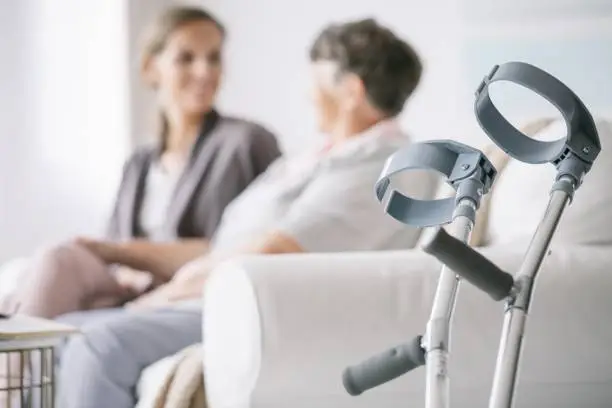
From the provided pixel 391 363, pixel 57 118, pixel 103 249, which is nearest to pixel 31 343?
pixel 391 363

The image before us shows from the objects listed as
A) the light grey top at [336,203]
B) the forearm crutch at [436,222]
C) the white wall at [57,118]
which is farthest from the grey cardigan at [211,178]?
the forearm crutch at [436,222]

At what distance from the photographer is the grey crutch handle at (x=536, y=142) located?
107 cm

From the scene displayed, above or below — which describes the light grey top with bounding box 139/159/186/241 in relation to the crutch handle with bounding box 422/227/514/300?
below

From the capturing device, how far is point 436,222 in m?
1.15

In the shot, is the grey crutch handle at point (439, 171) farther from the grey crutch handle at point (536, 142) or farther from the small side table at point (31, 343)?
the small side table at point (31, 343)

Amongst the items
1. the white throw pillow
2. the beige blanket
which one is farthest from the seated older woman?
the white throw pillow

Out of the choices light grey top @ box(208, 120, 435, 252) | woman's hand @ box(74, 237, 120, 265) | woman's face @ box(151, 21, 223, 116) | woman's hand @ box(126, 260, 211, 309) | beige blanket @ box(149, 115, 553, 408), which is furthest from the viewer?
woman's face @ box(151, 21, 223, 116)

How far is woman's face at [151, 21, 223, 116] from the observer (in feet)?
9.46

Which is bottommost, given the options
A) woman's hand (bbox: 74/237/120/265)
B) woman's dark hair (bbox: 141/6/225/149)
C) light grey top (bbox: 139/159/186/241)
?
woman's hand (bbox: 74/237/120/265)

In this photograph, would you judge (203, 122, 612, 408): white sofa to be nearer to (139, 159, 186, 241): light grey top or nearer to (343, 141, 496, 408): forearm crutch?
(343, 141, 496, 408): forearm crutch

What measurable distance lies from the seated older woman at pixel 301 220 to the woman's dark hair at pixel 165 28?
0.37 meters

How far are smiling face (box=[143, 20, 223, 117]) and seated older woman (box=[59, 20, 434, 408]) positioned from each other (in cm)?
30

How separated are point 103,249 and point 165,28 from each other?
65 centimetres

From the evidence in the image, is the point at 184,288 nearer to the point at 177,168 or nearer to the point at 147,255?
the point at 147,255
